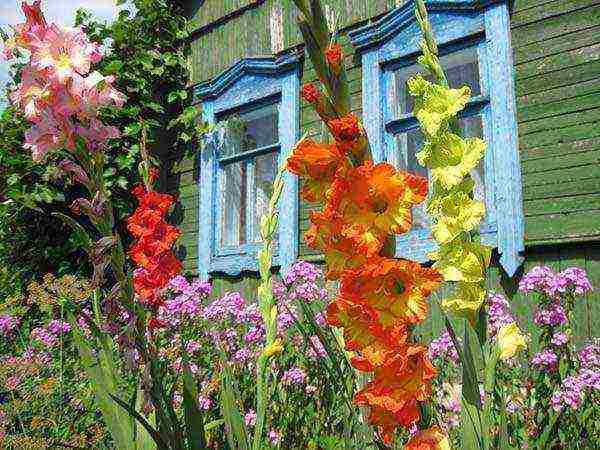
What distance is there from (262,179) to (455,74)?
2270 millimetres

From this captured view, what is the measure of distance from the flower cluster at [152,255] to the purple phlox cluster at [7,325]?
225 cm

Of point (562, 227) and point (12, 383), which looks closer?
point (12, 383)

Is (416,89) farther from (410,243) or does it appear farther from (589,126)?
(410,243)

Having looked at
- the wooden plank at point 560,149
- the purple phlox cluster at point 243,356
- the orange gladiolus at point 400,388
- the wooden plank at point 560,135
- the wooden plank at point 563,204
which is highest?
the wooden plank at point 560,135

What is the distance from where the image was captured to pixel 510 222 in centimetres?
424

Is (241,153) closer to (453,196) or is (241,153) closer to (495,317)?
(495,317)

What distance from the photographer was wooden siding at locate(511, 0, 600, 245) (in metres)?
4.00

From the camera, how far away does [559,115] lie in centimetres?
418

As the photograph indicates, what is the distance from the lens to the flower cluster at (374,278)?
35.0 inches

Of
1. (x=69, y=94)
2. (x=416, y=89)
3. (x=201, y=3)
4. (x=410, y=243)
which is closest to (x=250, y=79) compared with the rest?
(x=201, y=3)

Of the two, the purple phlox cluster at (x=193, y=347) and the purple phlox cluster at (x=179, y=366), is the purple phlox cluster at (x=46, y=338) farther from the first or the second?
the purple phlox cluster at (x=193, y=347)

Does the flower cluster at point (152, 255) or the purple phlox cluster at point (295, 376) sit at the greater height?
the flower cluster at point (152, 255)

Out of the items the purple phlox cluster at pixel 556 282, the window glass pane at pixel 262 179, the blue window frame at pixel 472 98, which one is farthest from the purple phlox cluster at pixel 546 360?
the window glass pane at pixel 262 179

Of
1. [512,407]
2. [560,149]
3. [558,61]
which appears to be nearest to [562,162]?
[560,149]
